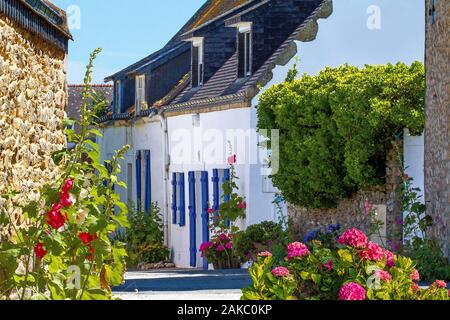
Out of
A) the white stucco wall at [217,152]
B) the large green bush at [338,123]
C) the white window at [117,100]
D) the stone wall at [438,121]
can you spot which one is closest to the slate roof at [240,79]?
the white stucco wall at [217,152]

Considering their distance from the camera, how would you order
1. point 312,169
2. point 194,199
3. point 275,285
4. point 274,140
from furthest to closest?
point 194,199 → point 274,140 → point 312,169 → point 275,285

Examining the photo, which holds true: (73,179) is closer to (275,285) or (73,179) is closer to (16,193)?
(16,193)

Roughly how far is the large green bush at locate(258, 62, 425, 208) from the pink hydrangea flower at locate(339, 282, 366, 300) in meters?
11.2

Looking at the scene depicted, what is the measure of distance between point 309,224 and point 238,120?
4.22 meters

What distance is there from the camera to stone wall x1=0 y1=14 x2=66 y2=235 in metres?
10.8

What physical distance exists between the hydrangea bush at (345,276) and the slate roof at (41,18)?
2733mm

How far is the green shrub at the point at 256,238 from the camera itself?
2486 centimetres

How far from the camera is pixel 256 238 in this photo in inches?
990

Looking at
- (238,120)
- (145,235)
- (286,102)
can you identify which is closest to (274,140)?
(286,102)

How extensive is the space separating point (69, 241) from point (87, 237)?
0.14 metres

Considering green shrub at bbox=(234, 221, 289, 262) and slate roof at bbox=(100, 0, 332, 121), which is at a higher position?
slate roof at bbox=(100, 0, 332, 121)

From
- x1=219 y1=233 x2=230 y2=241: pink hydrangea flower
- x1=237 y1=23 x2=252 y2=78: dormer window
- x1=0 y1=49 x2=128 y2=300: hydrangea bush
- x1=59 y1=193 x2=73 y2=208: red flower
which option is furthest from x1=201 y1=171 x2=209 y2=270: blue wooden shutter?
x1=59 y1=193 x2=73 y2=208: red flower

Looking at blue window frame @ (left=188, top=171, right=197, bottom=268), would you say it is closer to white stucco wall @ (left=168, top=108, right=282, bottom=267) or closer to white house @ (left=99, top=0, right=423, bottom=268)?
white house @ (left=99, top=0, right=423, bottom=268)

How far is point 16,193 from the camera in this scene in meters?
10.3
